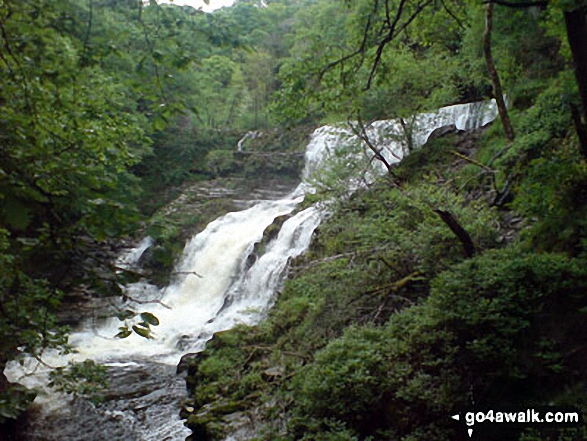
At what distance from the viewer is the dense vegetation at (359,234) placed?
105 inches

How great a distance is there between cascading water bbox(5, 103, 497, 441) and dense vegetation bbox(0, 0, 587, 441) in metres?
0.97

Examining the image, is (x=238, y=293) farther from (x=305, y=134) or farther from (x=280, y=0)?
(x=280, y=0)

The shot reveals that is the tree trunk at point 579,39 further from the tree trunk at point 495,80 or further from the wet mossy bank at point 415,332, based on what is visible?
the tree trunk at point 495,80

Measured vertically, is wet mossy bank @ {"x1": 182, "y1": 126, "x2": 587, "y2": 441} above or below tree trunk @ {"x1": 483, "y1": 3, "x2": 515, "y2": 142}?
below

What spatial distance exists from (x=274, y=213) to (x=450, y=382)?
38.4 ft

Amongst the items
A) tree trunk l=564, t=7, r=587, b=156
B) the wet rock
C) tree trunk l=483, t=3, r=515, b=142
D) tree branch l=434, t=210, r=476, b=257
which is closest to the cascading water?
the wet rock

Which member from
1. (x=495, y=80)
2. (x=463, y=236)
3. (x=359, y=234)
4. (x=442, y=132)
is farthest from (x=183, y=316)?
(x=495, y=80)

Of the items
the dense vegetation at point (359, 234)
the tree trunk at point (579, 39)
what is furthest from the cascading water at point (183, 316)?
the tree trunk at point (579, 39)

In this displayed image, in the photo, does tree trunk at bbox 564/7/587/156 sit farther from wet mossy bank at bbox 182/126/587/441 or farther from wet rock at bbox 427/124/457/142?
wet rock at bbox 427/124/457/142

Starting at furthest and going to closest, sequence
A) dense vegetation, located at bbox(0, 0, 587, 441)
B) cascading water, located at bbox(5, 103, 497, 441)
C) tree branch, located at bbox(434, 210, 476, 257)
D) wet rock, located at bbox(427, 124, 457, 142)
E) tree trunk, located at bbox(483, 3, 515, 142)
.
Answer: wet rock, located at bbox(427, 124, 457, 142) < tree trunk, located at bbox(483, 3, 515, 142) < cascading water, located at bbox(5, 103, 497, 441) < tree branch, located at bbox(434, 210, 476, 257) < dense vegetation, located at bbox(0, 0, 587, 441)

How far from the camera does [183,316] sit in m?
12.9

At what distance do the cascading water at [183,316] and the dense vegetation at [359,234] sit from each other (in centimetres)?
97

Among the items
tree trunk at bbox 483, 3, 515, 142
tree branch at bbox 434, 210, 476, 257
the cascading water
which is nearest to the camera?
tree branch at bbox 434, 210, 476, 257

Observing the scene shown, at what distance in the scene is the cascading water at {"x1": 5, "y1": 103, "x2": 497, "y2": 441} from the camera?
25.2 ft
